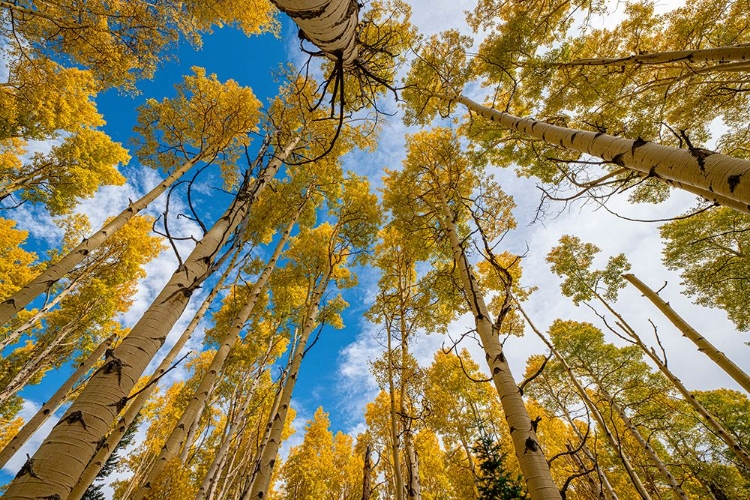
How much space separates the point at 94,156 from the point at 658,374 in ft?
71.1

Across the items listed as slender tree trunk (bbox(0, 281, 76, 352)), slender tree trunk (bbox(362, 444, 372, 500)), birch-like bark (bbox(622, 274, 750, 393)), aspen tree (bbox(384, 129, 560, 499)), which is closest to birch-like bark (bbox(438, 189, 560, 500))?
aspen tree (bbox(384, 129, 560, 499))

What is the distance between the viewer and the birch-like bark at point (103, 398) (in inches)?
41.7

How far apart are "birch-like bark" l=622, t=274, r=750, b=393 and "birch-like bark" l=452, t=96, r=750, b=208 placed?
119 inches

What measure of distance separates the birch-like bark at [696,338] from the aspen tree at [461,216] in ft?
6.78

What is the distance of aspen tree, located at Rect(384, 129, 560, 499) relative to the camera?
2.13 meters

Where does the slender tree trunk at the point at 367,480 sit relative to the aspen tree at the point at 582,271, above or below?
below

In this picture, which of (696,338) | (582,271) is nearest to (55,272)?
(696,338)

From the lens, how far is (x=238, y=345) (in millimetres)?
8656

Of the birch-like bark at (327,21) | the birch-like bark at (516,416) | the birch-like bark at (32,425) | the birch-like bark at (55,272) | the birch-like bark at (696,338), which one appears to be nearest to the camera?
the birch-like bark at (327,21)

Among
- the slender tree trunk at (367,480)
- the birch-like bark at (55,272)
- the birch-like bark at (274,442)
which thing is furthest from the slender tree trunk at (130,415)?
the birch-like bark at (55,272)

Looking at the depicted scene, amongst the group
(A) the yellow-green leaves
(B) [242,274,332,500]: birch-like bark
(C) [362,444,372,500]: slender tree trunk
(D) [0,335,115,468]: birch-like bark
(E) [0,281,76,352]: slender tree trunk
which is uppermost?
(A) the yellow-green leaves

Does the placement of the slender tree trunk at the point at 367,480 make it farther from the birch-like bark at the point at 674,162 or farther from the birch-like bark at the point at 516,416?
the birch-like bark at the point at 674,162

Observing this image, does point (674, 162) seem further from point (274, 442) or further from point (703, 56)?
point (274, 442)

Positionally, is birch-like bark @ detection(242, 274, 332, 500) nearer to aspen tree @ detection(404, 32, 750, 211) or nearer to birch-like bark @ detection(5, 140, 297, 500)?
birch-like bark @ detection(5, 140, 297, 500)
